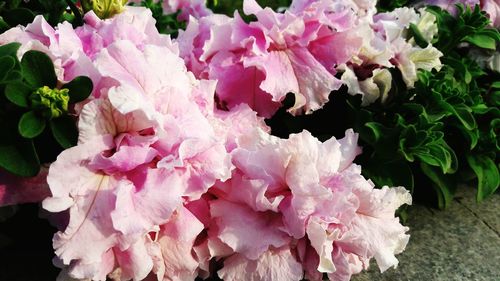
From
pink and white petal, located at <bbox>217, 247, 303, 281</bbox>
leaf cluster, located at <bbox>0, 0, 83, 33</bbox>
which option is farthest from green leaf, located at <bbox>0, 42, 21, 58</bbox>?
pink and white petal, located at <bbox>217, 247, 303, 281</bbox>

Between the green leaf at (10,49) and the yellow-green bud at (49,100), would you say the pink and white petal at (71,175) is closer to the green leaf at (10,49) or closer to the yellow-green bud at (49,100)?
the yellow-green bud at (49,100)

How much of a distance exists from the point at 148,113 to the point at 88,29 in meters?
0.44

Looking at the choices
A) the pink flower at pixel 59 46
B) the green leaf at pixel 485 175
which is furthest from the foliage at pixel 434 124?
the pink flower at pixel 59 46

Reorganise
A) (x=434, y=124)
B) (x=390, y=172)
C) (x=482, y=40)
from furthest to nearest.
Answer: (x=482, y=40)
(x=390, y=172)
(x=434, y=124)

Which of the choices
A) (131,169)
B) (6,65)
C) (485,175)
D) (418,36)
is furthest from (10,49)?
(485,175)

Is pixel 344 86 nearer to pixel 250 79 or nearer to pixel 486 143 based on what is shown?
pixel 250 79

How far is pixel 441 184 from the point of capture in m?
2.12

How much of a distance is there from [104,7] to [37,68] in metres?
0.44

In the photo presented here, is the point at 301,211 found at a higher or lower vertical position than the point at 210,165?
lower

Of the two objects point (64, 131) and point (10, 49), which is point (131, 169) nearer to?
point (64, 131)

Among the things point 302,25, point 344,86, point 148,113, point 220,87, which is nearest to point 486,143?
point 344,86

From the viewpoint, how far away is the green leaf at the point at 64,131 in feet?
4.30

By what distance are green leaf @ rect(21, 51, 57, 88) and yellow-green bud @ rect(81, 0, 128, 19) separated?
0.42 m

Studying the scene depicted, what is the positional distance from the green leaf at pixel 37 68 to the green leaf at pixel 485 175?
5.00ft
